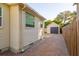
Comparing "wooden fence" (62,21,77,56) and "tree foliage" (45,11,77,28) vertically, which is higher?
"tree foliage" (45,11,77,28)

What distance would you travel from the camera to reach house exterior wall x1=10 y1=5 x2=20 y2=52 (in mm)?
9539

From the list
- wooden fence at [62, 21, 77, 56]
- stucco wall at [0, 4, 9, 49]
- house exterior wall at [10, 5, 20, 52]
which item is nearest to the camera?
wooden fence at [62, 21, 77, 56]

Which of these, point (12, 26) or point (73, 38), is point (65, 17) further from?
point (73, 38)

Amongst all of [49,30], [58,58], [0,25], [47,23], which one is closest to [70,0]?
[58,58]

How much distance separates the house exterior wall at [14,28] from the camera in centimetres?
954

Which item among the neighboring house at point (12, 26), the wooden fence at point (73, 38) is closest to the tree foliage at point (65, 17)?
the wooden fence at point (73, 38)

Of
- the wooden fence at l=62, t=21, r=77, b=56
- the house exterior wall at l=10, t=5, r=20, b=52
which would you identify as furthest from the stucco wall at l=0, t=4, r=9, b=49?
the wooden fence at l=62, t=21, r=77, b=56

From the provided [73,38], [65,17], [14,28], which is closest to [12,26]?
[14,28]

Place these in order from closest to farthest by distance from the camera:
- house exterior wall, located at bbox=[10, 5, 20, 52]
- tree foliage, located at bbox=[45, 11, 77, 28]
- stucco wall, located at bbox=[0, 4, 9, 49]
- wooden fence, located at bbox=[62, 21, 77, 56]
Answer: wooden fence, located at bbox=[62, 21, 77, 56] → stucco wall, located at bbox=[0, 4, 9, 49] → house exterior wall, located at bbox=[10, 5, 20, 52] → tree foliage, located at bbox=[45, 11, 77, 28]

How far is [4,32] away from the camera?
9.36m

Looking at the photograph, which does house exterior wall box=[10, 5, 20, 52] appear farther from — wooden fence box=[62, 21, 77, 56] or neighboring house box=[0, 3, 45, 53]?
wooden fence box=[62, 21, 77, 56]

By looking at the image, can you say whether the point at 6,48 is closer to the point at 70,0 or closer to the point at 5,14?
the point at 5,14

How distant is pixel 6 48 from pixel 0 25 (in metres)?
1.35

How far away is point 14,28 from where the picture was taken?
31.9ft
